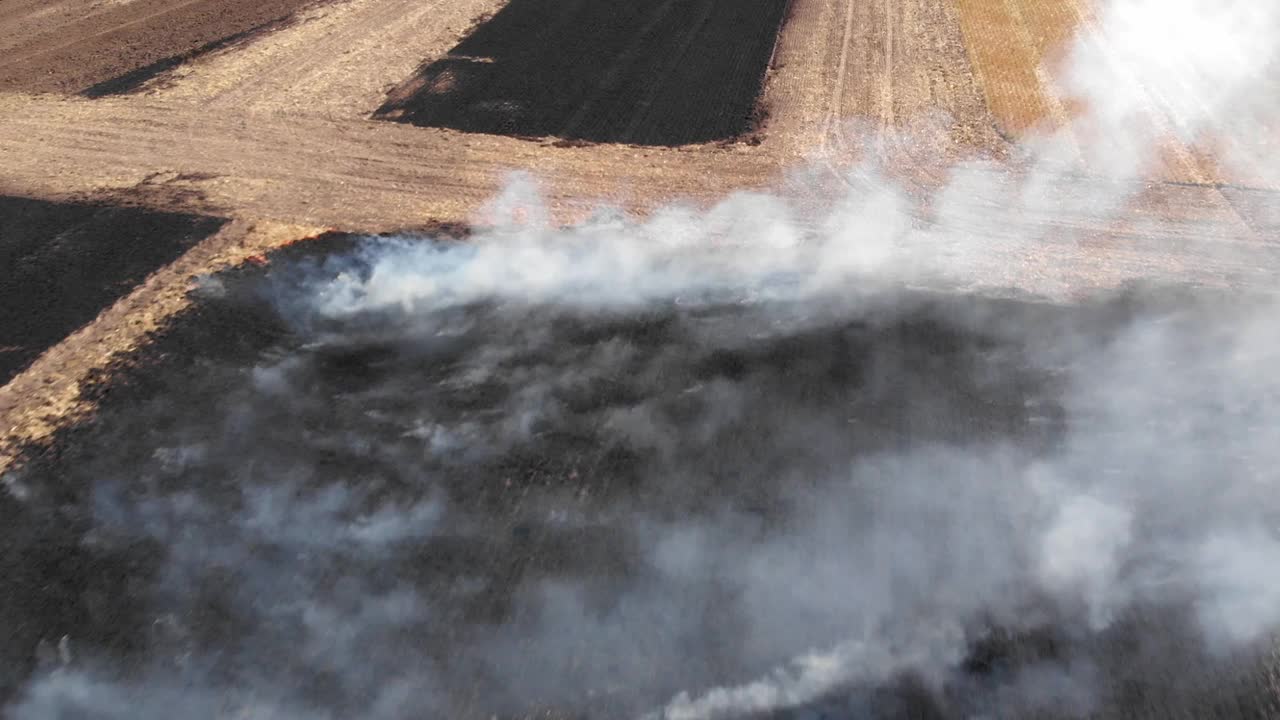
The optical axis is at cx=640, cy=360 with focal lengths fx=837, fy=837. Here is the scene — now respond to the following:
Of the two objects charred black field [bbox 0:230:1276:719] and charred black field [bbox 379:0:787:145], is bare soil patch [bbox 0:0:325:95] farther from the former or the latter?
charred black field [bbox 0:230:1276:719]

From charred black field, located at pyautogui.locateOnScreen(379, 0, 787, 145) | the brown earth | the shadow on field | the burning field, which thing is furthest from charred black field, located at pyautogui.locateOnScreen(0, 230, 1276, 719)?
charred black field, located at pyautogui.locateOnScreen(379, 0, 787, 145)

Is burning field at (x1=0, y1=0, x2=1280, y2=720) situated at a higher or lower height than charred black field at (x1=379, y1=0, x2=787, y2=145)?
lower

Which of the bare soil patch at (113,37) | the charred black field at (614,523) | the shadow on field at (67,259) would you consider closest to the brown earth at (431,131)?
the bare soil patch at (113,37)

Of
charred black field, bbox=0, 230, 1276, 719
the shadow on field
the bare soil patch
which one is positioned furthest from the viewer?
the bare soil patch

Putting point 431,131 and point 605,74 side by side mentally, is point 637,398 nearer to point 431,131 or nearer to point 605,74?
point 431,131

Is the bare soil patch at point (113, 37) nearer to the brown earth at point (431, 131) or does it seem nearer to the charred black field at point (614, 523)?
the brown earth at point (431, 131)

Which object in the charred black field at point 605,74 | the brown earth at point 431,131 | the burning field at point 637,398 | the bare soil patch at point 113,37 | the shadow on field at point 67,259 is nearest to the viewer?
the burning field at point 637,398
